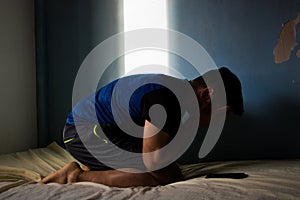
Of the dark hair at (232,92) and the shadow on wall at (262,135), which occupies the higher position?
the dark hair at (232,92)

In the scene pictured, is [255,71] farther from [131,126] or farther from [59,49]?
[59,49]

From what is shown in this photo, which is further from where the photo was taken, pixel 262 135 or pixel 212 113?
pixel 262 135

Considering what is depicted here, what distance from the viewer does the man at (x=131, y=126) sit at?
3.69 feet

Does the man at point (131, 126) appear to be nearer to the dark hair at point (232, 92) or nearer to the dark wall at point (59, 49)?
the dark hair at point (232, 92)

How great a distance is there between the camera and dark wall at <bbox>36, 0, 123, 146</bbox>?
1.99 m

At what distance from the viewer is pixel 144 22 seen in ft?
6.07

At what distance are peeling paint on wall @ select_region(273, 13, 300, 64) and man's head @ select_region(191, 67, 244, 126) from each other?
0.37 meters

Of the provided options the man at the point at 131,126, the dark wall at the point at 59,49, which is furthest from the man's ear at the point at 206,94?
the dark wall at the point at 59,49

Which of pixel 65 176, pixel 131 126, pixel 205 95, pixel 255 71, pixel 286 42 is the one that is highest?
pixel 286 42

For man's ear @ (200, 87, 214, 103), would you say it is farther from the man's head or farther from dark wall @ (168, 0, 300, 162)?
dark wall @ (168, 0, 300, 162)

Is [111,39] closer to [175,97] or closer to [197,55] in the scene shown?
[197,55]

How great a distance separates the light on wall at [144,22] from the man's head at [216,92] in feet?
1.65

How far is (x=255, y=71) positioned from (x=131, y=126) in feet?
2.33

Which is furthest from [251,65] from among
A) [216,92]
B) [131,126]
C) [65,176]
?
[65,176]
